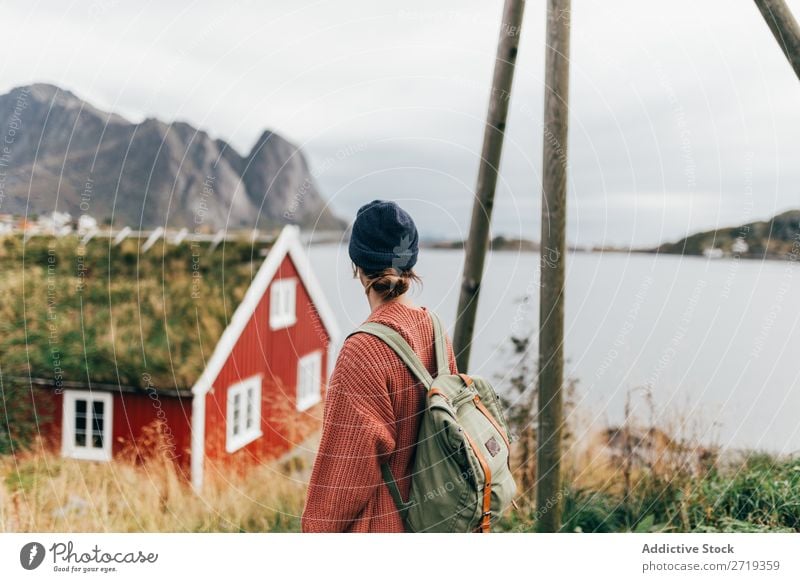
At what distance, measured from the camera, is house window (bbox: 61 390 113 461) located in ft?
9.28

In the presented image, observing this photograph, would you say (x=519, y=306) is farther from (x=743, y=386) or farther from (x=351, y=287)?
(x=743, y=386)

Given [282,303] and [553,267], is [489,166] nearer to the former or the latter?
[553,267]

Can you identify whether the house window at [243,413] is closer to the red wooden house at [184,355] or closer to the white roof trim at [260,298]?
the red wooden house at [184,355]

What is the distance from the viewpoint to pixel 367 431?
5.15ft

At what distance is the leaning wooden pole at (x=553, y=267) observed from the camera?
2619 millimetres

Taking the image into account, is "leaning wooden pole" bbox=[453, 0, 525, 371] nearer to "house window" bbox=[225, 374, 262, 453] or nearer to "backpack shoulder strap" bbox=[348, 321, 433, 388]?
"backpack shoulder strap" bbox=[348, 321, 433, 388]

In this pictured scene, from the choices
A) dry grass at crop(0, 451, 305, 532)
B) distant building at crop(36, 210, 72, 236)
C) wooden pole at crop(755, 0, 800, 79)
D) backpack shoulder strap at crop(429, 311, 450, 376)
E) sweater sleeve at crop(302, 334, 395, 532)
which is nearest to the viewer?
sweater sleeve at crop(302, 334, 395, 532)

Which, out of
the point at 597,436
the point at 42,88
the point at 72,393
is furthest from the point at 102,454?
the point at 597,436

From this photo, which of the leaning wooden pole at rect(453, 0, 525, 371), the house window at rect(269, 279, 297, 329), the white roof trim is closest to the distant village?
the white roof trim

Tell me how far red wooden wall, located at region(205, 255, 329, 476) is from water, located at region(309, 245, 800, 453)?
0.77 m

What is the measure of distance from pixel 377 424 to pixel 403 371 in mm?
127

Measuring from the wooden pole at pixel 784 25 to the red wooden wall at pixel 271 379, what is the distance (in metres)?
2.16

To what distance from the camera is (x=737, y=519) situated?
2.82 m
